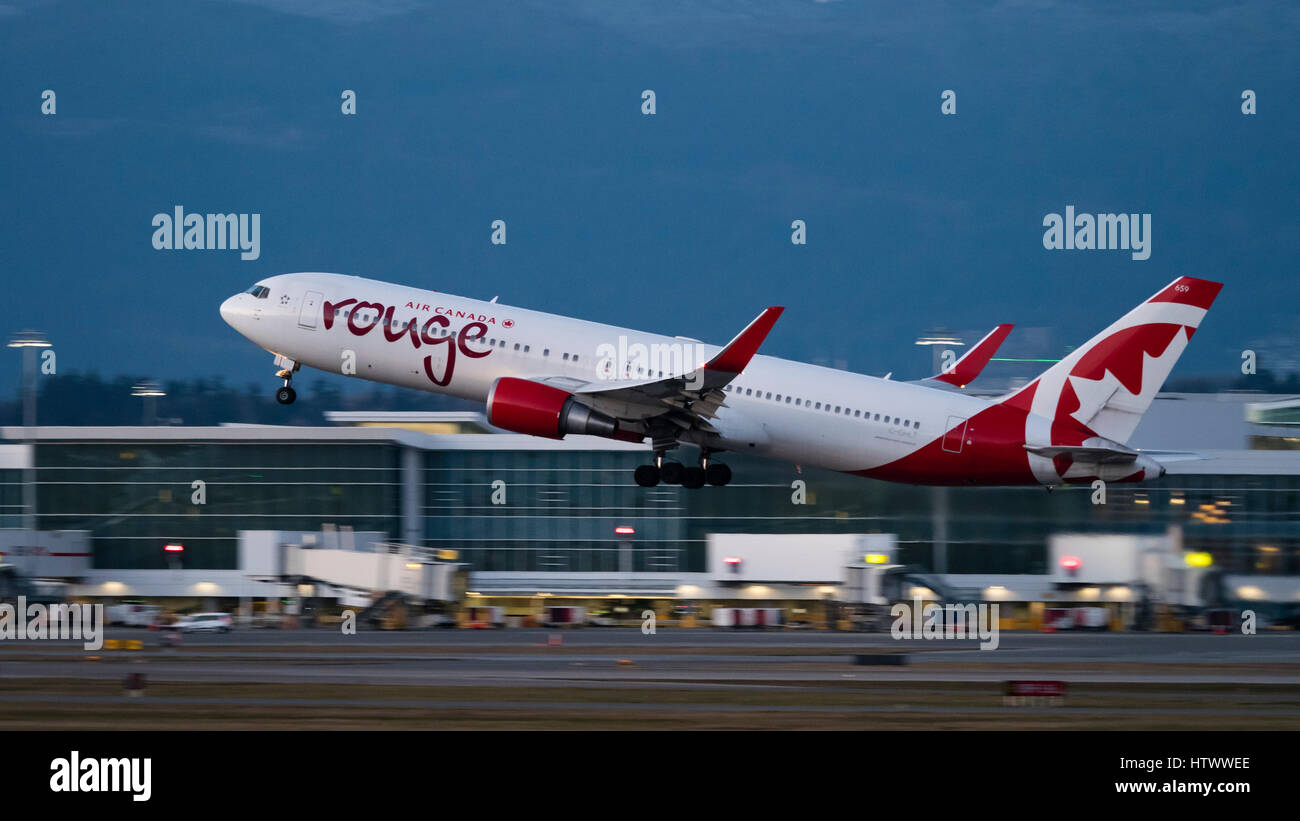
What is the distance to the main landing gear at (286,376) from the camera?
4466cm

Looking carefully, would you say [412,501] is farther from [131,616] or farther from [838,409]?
[838,409]

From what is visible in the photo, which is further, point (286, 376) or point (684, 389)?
point (286, 376)

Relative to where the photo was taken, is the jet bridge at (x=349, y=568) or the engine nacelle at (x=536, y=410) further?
the jet bridge at (x=349, y=568)

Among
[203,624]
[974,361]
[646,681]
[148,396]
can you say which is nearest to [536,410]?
[646,681]

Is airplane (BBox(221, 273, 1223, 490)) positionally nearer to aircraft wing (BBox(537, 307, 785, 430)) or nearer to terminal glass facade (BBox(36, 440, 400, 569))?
aircraft wing (BBox(537, 307, 785, 430))

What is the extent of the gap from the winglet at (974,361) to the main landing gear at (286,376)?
71.8 ft

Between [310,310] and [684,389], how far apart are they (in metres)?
12.5

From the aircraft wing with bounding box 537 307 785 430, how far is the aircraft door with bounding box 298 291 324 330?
7699mm

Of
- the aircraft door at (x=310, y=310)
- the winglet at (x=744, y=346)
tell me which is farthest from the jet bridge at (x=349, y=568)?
the winglet at (x=744, y=346)

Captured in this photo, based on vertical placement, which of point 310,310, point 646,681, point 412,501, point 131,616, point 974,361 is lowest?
point 131,616

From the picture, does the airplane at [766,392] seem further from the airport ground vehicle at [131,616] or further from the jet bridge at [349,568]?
the airport ground vehicle at [131,616]

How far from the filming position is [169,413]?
405 feet

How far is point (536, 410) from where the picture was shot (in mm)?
40219
